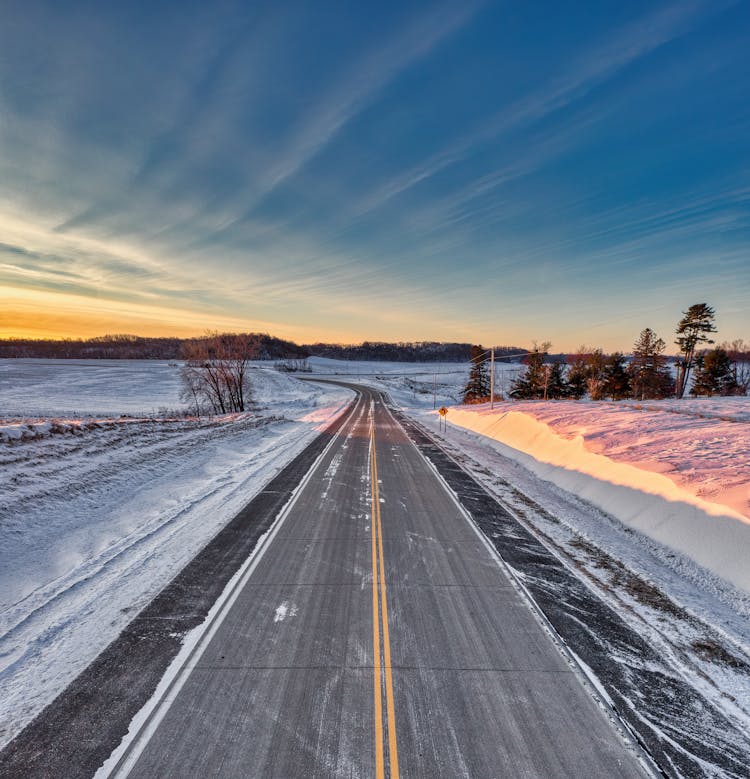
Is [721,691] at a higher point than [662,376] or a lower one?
lower

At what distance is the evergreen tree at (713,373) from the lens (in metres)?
49.8

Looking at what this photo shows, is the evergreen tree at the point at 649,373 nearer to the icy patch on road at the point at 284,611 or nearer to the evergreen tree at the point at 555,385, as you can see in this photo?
the evergreen tree at the point at 555,385

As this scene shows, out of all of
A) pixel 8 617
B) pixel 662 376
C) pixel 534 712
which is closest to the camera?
pixel 534 712

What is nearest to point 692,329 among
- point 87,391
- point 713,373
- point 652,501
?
point 713,373

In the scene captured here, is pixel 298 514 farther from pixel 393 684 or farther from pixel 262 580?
pixel 393 684

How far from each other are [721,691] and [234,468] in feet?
57.7

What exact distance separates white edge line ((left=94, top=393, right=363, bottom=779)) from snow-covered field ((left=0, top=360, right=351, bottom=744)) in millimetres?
1533

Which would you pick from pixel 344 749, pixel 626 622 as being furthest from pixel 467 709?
pixel 626 622

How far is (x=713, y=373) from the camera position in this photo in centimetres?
5050

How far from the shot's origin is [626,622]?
24.5ft

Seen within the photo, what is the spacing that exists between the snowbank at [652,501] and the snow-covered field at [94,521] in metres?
13.0

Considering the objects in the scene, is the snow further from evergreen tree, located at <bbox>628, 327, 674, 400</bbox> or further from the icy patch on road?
evergreen tree, located at <bbox>628, 327, 674, 400</bbox>

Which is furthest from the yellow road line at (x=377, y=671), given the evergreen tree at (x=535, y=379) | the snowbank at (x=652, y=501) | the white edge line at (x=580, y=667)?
the evergreen tree at (x=535, y=379)

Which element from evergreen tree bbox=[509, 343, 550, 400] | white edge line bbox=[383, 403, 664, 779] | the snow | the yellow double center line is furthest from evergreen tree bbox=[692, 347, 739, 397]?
the snow
